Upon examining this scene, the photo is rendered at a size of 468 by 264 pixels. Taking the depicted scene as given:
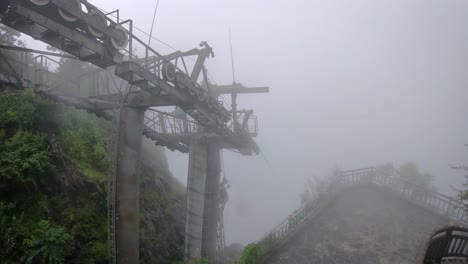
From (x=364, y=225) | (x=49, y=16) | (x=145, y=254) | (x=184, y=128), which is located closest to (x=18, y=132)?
(x=49, y=16)

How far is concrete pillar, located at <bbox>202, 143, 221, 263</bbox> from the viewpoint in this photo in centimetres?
2090

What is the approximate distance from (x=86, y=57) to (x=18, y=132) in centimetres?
570

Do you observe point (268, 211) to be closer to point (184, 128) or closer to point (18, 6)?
point (184, 128)

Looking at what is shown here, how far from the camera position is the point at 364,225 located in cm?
1762

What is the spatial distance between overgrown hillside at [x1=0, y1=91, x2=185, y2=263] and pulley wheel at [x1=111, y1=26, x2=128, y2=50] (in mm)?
5690

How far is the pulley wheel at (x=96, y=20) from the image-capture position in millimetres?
9017

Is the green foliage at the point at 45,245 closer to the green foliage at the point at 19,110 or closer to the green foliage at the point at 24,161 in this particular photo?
the green foliage at the point at 24,161

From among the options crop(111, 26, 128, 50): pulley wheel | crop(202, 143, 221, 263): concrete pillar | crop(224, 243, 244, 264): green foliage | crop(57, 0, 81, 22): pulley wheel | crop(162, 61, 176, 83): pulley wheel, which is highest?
crop(57, 0, 81, 22): pulley wheel

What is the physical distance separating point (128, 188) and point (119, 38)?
5.93m

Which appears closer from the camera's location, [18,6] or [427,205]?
[18,6]

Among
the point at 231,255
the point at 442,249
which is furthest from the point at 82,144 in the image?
the point at 231,255

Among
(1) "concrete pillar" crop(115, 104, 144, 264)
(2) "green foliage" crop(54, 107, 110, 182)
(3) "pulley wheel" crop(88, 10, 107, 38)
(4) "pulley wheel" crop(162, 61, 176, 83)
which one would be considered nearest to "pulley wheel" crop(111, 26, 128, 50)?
(3) "pulley wheel" crop(88, 10, 107, 38)

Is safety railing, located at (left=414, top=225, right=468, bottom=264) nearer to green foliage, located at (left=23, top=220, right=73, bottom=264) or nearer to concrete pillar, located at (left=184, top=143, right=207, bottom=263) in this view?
green foliage, located at (left=23, top=220, right=73, bottom=264)

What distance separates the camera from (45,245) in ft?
33.4
